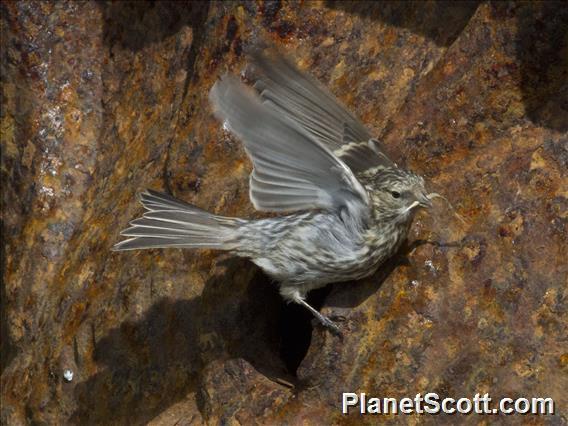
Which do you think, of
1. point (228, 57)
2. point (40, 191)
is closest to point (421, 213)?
point (228, 57)

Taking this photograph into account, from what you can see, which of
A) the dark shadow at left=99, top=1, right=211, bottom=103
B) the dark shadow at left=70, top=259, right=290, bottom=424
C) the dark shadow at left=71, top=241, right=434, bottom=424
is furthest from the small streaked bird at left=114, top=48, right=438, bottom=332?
the dark shadow at left=99, top=1, right=211, bottom=103

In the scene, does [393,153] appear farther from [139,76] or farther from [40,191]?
[40,191]

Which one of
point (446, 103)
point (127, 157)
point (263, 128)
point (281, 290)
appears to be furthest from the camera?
point (127, 157)

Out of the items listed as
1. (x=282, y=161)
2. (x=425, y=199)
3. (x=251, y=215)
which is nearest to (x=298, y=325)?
(x=251, y=215)

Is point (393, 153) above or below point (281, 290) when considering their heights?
above

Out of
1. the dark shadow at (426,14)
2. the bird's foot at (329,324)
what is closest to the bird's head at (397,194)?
the bird's foot at (329,324)

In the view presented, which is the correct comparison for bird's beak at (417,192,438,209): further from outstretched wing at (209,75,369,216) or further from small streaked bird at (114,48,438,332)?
outstretched wing at (209,75,369,216)

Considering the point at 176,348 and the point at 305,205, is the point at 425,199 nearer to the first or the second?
the point at 305,205
